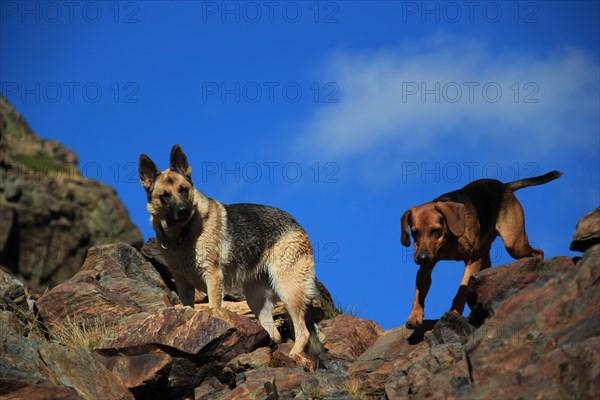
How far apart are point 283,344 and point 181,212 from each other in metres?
2.74

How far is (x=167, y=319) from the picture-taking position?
38.1 ft

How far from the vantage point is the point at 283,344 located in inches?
529

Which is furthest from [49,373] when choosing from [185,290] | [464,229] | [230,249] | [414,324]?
[464,229]

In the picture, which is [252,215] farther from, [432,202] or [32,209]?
[32,209]

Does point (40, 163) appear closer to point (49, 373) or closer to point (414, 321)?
point (49, 373)

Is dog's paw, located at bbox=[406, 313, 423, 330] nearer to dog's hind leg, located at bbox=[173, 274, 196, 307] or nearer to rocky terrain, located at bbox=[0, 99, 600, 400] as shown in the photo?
rocky terrain, located at bbox=[0, 99, 600, 400]

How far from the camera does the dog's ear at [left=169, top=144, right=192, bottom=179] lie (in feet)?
42.6

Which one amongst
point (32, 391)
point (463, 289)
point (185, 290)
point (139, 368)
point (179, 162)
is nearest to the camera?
point (32, 391)

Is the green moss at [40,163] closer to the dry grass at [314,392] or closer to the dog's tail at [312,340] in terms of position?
the dog's tail at [312,340]

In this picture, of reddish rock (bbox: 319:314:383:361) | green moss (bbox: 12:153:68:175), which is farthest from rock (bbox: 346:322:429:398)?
green moss (bbox: 12:153:68:175)

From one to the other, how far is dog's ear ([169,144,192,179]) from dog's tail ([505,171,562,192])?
16.0ft

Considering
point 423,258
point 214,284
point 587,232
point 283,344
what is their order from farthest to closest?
point 283,344 → point 214,284 → point 423,258 → point 587,232

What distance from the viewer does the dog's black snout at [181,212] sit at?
12.4 meters

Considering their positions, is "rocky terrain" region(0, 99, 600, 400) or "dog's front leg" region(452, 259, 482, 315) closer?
"rocky terrain" region(0, 99, 600, 400)
